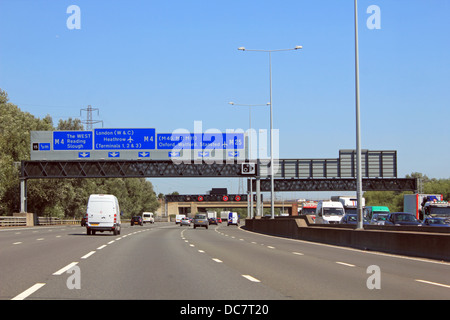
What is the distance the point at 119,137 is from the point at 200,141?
8.38 metres

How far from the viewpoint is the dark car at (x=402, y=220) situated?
4014cm

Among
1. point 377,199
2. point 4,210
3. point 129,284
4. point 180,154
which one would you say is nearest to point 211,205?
point 377,199

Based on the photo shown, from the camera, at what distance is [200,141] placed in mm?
69188

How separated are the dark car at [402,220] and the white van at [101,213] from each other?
56.1ft

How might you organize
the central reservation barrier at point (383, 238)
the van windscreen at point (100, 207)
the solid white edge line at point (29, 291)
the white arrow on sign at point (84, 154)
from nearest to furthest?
the solid white edge line at point (29, 291) < the central reservation barrier at point (383, 238) < the van windscreen at point (100, 207) < the white arrow on sign at point (84, 154)

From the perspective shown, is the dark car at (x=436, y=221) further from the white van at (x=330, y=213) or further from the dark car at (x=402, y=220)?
the white van at (x=330, y=213)

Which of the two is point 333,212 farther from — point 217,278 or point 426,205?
point 217,278

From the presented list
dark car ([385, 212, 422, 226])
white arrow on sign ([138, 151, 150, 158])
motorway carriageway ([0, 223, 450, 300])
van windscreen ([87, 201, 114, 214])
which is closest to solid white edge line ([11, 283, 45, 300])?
motorway carriageway ([0, 223, 450, 300])

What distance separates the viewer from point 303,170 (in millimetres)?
79062

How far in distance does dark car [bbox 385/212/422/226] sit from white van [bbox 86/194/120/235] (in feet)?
56.1

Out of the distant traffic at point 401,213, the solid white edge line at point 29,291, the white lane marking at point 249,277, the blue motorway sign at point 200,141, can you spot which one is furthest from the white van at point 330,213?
the solid white edge line at point 29,291

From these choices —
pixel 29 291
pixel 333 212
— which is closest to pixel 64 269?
pixel 29 291

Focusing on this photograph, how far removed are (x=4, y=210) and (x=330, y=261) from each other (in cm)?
7048
